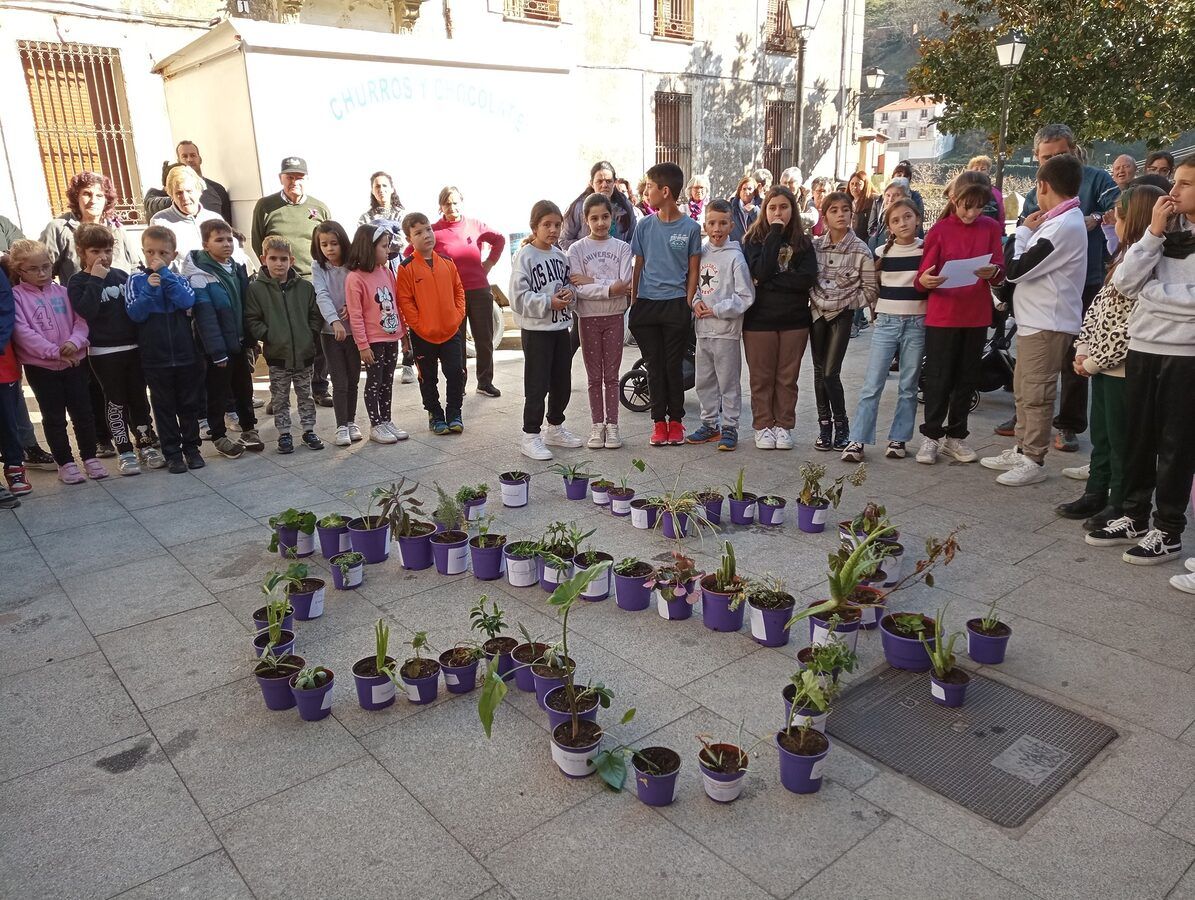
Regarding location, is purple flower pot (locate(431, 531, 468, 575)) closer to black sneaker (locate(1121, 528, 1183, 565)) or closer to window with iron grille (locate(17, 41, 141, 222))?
black sneaker (locate(1121, 528, 1183, 565))

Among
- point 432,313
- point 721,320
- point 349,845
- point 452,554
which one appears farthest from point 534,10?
point 349,845

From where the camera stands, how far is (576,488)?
5.17m

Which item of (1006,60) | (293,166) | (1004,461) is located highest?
(1006,60)

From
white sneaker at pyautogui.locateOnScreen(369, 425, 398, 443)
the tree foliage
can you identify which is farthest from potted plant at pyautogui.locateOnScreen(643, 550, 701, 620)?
the tree foliage

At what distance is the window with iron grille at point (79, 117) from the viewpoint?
975 cm

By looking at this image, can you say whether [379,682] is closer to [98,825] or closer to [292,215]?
[98,825]

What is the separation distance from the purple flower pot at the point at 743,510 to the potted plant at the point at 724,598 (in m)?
1.06

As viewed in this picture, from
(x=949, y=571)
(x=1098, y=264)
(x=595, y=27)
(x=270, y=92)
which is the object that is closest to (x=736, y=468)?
(x=949, y=571)

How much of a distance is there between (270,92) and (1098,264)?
23.3 ft

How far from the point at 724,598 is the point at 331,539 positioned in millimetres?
2132

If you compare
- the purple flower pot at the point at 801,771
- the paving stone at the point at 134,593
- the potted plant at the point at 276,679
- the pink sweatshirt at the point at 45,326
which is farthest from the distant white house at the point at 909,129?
the potted plant at the point at 276,679

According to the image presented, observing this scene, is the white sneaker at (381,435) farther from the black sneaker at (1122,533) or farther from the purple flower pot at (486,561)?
the black sneaker at (1122,533)

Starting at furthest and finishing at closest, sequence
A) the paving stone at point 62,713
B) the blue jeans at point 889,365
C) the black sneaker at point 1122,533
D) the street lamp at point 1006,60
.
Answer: the street lamp at point 1006,60
the blue jeans at point 889,365
the black sneaker at point 1122,533
the paving stone at point 62,713

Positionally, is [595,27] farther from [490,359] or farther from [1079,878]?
[1079,878]
